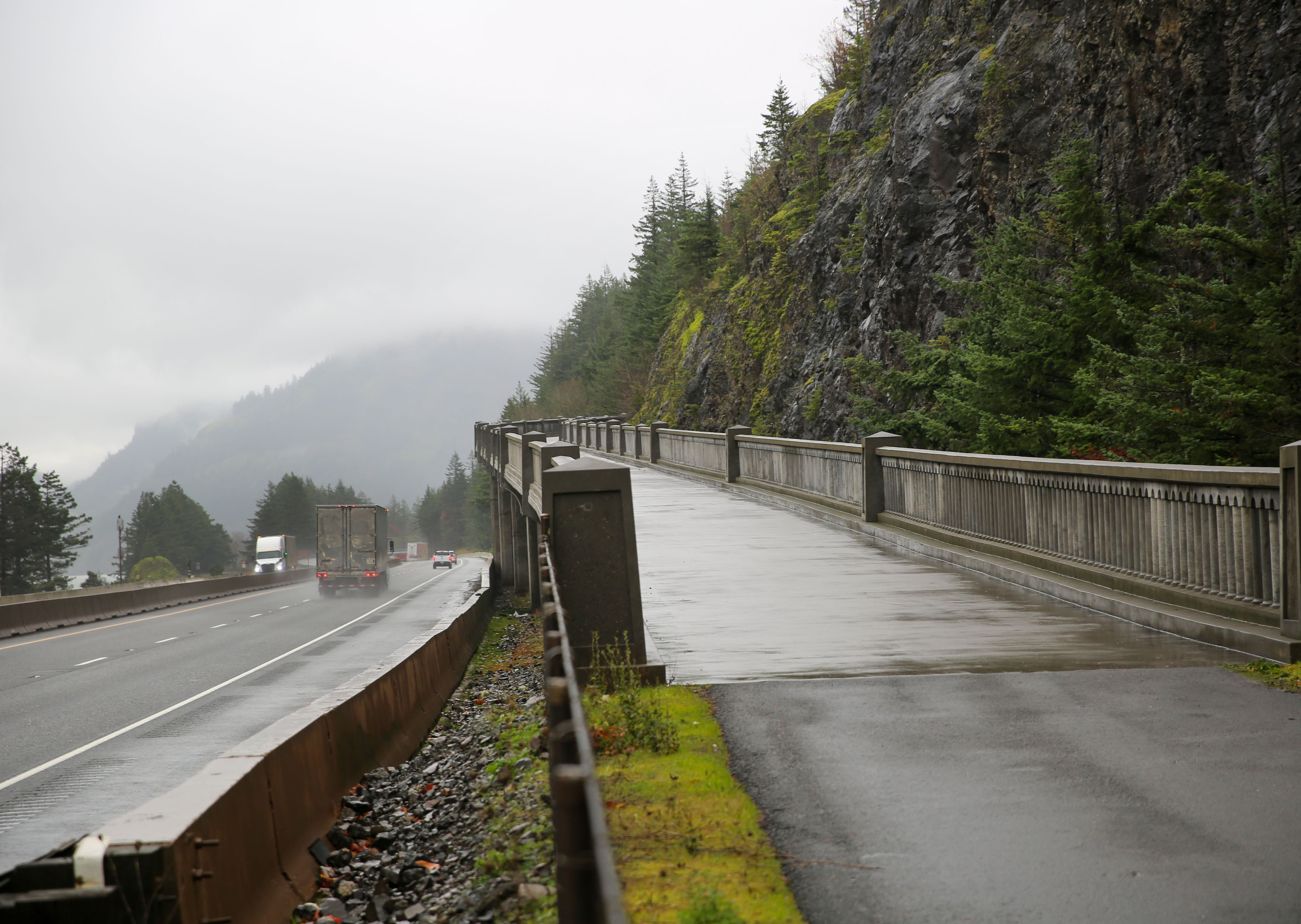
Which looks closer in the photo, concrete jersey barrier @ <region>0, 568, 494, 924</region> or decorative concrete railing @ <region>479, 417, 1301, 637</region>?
concrete jersey barrier @ <region>0, 568, 494, 924</region>

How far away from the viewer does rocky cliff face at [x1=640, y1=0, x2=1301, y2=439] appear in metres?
20.5

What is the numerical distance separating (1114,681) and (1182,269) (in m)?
15.0

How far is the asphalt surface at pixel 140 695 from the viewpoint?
30.5 ft

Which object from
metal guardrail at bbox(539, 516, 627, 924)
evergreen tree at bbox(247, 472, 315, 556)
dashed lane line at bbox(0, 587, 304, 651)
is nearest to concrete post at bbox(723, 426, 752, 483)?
dashed lane line at bbox(0, 587, 304, 651)

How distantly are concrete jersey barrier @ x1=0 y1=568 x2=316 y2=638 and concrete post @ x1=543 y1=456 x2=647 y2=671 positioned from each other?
23002 mm

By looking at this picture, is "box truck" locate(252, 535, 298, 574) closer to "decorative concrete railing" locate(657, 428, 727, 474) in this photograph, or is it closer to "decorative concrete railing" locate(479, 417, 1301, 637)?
"decorative concrete railing" locate(657, 428, 727, 474)

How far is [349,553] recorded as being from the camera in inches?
2068

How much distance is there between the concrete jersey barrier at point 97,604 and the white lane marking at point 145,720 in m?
3.76

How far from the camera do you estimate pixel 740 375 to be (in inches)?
2050

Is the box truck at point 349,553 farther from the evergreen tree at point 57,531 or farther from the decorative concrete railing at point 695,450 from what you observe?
the evergreen tree at point 57,531

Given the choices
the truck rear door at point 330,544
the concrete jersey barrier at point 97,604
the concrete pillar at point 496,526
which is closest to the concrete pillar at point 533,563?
the concrete pillar at point 496,526

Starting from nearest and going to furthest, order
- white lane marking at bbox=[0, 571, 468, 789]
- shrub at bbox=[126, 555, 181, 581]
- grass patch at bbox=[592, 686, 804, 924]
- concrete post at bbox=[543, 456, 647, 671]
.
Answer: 1. grass patch at bbox=[592, 686, 804, 924]
2. concrete post at bbox=[543, 456, 647, 671]
3. white lane marking at bbox=[0, 571, 468, 789]
4. shrub at bbox=[126, 555, 181, 581]

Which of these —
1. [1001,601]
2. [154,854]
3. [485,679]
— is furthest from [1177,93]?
[154,854]

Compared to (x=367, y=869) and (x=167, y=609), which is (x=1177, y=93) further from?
(x=167, y=609)
